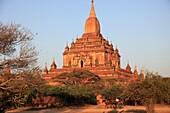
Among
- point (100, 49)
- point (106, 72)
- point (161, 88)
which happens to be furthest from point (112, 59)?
point (161, 88)

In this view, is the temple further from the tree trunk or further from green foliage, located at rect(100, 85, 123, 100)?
the tree trunk

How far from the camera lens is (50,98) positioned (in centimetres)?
3525

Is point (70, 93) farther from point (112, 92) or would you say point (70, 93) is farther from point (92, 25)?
point (92, 25)

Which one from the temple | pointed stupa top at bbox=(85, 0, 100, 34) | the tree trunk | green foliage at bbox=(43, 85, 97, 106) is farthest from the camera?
pointed stupa top at bbox=(85, 0, 100, 34)

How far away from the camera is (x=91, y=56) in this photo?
51.8m

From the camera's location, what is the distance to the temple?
48.8 meters

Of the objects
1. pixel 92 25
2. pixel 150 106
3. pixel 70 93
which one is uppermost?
pixel 92 25

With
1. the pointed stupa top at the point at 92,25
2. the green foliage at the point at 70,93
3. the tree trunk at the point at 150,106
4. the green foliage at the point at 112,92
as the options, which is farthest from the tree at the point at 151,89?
the pointed stupa top at the point at 92,25

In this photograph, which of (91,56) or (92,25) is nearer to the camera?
(91,56)

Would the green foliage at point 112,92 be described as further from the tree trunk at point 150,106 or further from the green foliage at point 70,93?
the tree trunk at point 150,106

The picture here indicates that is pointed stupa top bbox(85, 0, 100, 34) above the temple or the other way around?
above

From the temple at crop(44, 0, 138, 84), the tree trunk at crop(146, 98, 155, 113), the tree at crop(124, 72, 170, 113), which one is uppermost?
the temple at crop(44, 0, 138, 84)

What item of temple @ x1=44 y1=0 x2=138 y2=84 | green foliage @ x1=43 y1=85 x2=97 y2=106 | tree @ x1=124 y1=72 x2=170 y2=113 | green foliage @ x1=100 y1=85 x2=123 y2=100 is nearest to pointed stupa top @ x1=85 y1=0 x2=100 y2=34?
temple @ x1=44 y1=0 x2=138 y2=84

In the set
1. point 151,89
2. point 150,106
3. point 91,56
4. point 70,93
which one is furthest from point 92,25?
point 151,89
